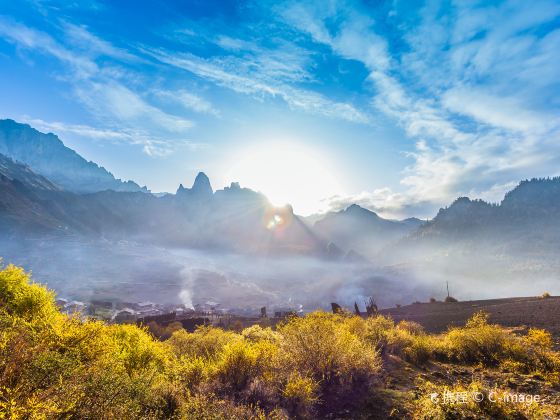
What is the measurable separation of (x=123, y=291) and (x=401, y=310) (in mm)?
134157

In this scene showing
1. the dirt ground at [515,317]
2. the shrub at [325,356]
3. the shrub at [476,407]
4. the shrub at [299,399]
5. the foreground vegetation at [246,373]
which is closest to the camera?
the foreground vegetation at [246,373]

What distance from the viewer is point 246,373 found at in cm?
1028

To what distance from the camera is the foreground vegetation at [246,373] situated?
6516 millimetres

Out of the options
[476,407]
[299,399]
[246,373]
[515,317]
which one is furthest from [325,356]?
[515,317]

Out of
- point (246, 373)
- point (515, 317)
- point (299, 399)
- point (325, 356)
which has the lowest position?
point (299, 399)

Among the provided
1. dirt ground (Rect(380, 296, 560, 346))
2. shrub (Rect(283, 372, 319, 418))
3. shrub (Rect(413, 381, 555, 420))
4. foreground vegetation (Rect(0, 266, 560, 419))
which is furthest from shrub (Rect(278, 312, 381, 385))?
dirt ground (Rect(380, 296, 560, 346))

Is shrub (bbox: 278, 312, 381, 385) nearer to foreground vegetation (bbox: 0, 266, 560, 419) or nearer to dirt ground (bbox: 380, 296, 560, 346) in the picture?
foreground vegetation (bbox: 0, 266, 560, 419)

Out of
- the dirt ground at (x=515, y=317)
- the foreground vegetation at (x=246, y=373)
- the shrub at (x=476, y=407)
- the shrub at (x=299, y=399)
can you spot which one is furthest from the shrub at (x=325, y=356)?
the dirt ground at (x=515, y=317)

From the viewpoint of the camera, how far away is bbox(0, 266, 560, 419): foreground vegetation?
6.52m

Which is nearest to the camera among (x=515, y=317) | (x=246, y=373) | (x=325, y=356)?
(x=246, y=373)

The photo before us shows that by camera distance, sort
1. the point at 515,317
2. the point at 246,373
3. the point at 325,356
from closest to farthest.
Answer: the point at 246,373 → the point at 325,356 → the point at 515,317

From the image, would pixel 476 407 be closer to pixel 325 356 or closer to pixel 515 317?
pixel 325 356

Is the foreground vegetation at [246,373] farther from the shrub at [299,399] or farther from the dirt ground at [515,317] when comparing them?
the dirt ground at [515,317]

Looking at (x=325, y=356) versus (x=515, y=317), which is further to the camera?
(x=515, y=317)
